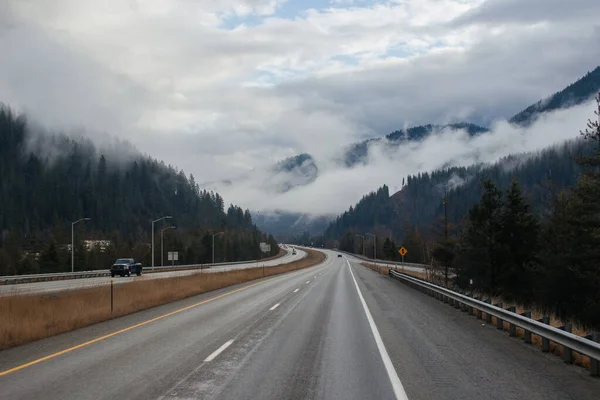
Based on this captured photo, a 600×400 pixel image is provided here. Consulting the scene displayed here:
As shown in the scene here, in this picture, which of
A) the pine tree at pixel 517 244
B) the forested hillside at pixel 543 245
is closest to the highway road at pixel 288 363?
the forested hillside at pixel 543 245

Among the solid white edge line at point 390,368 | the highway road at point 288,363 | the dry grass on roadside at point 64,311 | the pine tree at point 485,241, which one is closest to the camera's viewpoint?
the solid white edge line at point 390,368

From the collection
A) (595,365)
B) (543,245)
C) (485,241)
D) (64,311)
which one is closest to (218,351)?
(595,365)

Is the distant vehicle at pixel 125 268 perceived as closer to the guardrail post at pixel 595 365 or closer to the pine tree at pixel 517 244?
the pine tree at pixel 517 244

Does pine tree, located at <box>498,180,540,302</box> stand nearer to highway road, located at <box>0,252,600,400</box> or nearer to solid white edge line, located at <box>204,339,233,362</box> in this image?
highway road, located at <box>0,252,600,400</box>

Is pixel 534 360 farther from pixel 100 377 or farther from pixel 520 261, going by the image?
pixel 520 261

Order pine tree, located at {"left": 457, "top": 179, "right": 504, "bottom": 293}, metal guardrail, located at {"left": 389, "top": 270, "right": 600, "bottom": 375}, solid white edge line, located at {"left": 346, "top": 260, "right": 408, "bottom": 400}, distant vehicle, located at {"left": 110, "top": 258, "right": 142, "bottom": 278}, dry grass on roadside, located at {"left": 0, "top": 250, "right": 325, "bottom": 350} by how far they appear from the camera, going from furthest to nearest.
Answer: distant vehicle, located at {"left": 110, "top": 258, "right": 142, "bottom": 278}, pine tree, located at {"left": 457, "top": 179, "right": 504, "bottom": 293}, dry grass on roadside, located at {"left": 0, "top": 250, "right": 325, "bottom": 350}, metal guardrail, located at {"left": 389, "top": 270, "right": 600, "bottom": 375}, solid white edge line, located at {"left": 346, "top": 260, "right": 408, "bottom": 400}

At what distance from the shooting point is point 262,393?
297 inches

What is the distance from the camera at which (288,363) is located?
32.0ft

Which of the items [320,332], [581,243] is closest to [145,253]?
[581,243]

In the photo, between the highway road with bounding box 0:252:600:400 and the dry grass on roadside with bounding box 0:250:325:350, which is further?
the dry grass on roadside with bounding box 0:250:325:350

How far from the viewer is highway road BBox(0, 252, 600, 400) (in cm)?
776

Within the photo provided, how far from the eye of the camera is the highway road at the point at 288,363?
305 inches

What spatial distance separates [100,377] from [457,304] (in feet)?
51.0

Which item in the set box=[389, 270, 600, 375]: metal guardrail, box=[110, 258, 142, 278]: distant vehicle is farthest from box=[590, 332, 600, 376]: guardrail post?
box=[110, 258, 142, 278]: distant vehicle
